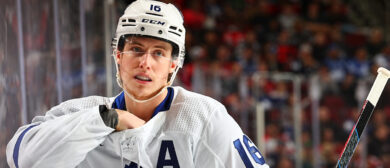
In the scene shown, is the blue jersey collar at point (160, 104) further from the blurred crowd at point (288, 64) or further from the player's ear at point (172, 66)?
the blurred crowd at point (288, 64)

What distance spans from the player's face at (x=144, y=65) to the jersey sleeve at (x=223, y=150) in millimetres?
235

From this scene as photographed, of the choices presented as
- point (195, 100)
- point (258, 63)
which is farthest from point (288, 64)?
point (195, 100)

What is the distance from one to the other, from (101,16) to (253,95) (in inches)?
81.1

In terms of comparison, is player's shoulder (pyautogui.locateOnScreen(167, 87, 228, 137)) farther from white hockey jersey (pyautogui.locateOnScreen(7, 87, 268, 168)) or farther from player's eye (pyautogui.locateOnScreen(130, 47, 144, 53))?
player's eye (pyautogui.locateOnScreen(130, 47, 144, 53))

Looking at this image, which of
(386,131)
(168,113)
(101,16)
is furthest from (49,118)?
(386,131)

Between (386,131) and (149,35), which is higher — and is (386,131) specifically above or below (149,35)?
below

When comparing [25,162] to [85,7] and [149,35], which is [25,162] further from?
[85,7]

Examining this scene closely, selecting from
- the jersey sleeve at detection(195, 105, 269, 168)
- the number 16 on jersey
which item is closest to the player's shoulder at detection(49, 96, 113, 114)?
the jersey sleeve at detection(195, 105, 269, 168)

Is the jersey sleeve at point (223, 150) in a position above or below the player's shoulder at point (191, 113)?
below

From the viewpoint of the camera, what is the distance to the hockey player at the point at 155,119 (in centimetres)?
207

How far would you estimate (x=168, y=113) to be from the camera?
86.2 inches

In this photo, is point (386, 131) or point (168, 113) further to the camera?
point (386, 131)

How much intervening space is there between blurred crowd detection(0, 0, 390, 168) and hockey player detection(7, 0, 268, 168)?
0.29 metres

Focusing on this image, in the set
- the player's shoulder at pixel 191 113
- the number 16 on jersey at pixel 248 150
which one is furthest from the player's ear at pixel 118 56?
the number 16 on jersey at pixel 248 150
